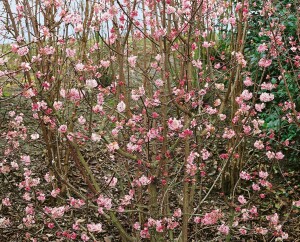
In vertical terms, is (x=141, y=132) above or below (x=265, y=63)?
below

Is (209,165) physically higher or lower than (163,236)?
lower

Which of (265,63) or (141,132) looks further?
(265,63)

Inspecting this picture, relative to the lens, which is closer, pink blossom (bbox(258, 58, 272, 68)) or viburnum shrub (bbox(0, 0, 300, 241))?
viburnum shrub (bbox(0, 0, 300, 241))

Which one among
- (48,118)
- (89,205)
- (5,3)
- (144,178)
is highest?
(5,3)

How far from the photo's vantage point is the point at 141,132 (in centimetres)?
374

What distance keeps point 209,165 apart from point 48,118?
3.16 metres

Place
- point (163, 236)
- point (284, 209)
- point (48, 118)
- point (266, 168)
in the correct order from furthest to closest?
point (266, 168) < point (284, 209) < point (163, 236) < point (48, 118)

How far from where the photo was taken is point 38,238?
481cm

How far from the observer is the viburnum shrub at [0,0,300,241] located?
12.2 ft

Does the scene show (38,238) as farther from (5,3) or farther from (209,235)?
(5,3)

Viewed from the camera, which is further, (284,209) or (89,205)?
(284,209)

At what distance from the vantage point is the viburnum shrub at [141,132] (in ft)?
12.2

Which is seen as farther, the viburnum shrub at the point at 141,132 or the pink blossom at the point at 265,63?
the pink blossom at the point at 265,63

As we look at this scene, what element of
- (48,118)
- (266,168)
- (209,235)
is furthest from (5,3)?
(266,168)
